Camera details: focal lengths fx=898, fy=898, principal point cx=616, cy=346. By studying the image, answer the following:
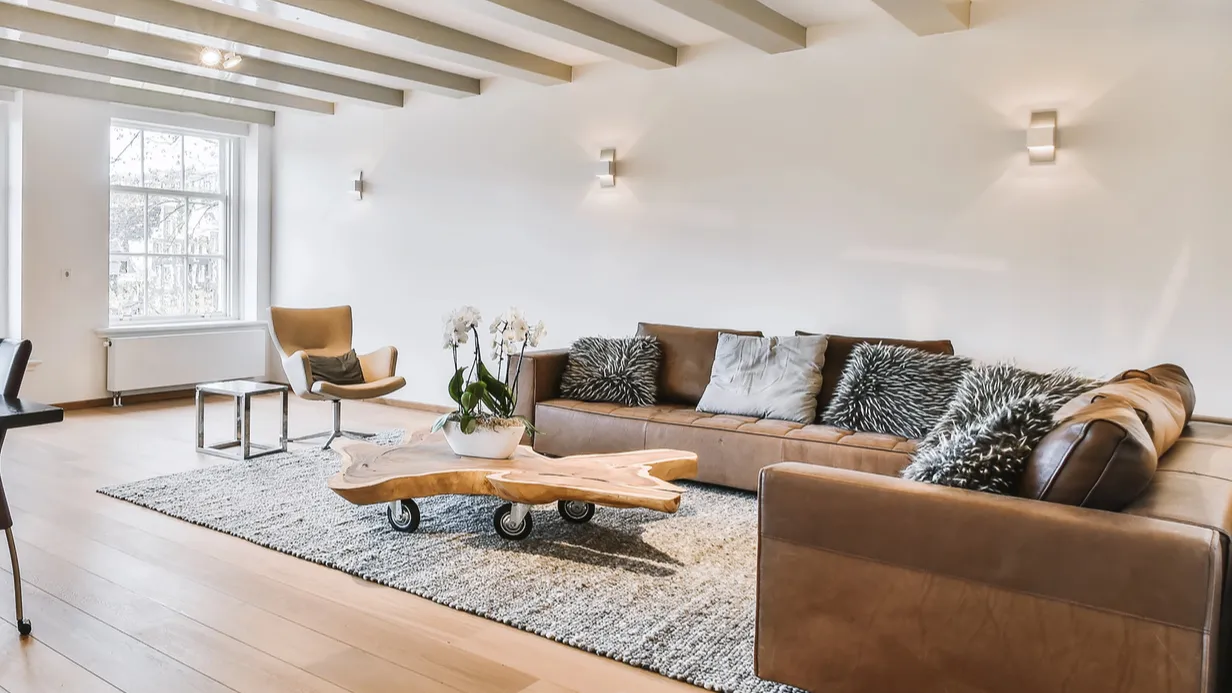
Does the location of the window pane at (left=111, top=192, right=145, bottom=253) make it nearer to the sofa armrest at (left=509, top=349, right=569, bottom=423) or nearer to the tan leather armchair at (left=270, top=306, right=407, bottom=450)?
the tan leather armchair at (left=270, top=306, right=407, bottom=450)

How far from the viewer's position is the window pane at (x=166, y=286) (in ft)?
24.6

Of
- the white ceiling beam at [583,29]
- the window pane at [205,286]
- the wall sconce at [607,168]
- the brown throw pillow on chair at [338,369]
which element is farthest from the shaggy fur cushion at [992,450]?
the window pane at [205,286]

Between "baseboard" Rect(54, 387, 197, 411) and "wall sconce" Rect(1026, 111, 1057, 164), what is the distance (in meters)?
6.30

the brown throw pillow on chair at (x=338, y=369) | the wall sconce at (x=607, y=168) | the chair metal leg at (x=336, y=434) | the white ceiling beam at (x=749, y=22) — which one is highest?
the white ceiling beam at (x=749, y=22)

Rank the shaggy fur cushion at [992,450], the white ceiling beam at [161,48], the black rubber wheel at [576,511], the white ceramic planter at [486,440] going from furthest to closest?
1. the white ceiling beam at [161,48]
2. the black rubber wheel at [576,511]
3. the white ceramic planter at [486,440]
4. the shaggy fur cushion at [992,450]

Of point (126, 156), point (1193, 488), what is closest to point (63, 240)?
point (126, 156)

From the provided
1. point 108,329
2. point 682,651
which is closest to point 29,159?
point 108,329

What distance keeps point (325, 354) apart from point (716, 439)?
3.06 metres

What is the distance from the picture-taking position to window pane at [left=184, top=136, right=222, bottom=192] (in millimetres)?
7688

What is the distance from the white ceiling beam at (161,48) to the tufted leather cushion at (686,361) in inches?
126

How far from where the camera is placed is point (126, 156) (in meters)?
7.23

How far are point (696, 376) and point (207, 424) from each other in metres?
3.51

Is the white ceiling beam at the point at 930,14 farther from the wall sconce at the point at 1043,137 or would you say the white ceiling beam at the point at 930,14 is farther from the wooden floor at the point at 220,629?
the wooden floor at the point at 220,629

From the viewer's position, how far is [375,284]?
24.2 feet
